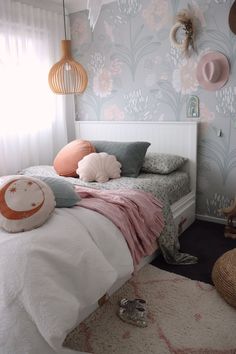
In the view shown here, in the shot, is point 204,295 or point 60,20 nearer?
point 204,295

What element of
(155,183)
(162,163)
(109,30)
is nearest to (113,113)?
(109,30)

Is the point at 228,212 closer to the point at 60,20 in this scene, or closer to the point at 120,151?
the point at 120,151

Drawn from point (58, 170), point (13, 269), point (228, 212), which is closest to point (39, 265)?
point (13, 269)

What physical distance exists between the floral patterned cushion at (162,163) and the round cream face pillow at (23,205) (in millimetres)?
1402

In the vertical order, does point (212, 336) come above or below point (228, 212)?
→ below

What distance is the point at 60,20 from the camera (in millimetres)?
3518

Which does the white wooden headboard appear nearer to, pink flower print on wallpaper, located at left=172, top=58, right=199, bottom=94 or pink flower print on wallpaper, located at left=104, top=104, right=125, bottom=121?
pink flower print on wallpaper, located at left=104, top=104, right=125, bottom=121

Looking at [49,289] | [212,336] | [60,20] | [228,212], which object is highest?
[60,20]

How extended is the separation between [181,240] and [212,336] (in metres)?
1.16

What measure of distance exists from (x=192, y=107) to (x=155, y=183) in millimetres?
984

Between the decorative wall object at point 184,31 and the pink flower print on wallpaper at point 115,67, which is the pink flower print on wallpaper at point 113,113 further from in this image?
the decorative wall object at point 184,31

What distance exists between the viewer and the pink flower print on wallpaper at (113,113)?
3482 millimetres

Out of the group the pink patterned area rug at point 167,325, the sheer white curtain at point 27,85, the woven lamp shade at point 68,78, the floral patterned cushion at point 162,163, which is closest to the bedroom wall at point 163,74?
the floral patterned cushion at point 162,163

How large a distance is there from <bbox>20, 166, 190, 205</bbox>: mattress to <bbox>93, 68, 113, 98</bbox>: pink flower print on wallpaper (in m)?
1.18
